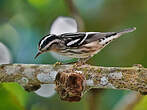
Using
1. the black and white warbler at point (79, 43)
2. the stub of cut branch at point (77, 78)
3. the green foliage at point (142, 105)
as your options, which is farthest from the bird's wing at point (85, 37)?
the green foliage at point (142, 105)

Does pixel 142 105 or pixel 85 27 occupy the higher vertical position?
pixel 85 27

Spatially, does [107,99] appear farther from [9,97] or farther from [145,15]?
[9,97]

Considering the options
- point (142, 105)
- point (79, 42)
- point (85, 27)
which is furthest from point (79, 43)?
point (85, 27)

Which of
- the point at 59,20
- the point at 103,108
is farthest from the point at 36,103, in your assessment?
the point at 59,20

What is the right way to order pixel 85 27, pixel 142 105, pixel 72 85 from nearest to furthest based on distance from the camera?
pixel 72 85 → pixel 142 105 → pixel 85 27

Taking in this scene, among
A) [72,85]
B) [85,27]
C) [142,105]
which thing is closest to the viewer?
[72,85]

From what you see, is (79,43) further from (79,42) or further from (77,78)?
(77,78)

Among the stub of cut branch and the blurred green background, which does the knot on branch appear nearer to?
the stub of cut branch

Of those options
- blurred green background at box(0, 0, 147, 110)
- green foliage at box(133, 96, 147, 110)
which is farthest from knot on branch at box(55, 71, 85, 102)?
blurred green background at box(0, 0, 147, 110)
